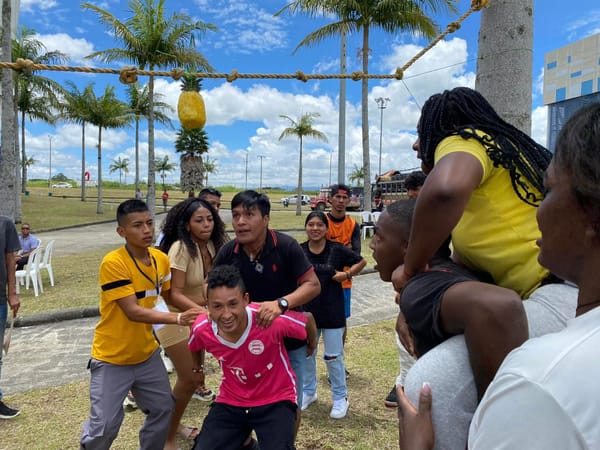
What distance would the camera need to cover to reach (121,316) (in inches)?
116

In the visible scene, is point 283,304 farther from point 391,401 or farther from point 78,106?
point 78,106

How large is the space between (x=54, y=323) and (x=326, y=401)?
4.60 meters

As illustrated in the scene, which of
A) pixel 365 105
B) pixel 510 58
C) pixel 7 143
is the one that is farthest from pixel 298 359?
pixel 365 105

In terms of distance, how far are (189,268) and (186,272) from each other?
4cm

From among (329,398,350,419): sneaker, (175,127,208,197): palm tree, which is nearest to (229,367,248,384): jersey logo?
(329,398,350,419): sneaker

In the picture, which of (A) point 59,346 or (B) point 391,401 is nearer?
(B) point 391,401

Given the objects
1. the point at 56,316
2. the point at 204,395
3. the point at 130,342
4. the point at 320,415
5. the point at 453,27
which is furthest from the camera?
the point at 56,316

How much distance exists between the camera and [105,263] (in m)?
2.88

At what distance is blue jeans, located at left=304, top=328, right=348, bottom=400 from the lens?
392 cm

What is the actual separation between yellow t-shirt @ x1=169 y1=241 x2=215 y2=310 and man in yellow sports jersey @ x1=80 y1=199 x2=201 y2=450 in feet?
1.17

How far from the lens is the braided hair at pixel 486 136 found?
4.76 ft

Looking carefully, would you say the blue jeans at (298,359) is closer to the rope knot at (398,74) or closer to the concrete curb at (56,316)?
the rope knot at (398,74)

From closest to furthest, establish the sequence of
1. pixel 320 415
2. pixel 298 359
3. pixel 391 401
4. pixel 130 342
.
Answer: pixel 130 342, pixel 298 359, pixel 320 415, pixel 391 401

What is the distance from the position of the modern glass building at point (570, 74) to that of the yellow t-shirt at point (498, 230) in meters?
34.7
